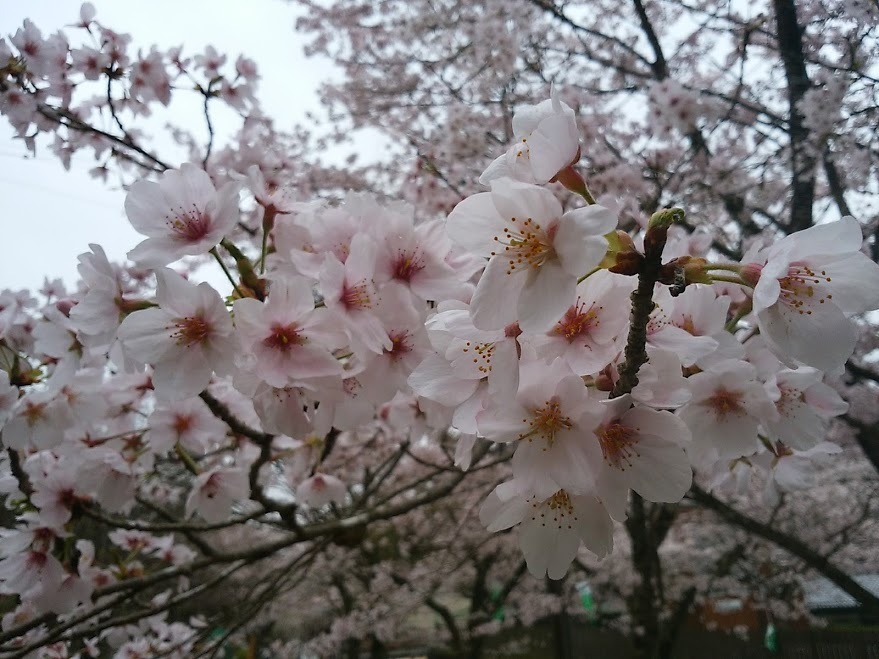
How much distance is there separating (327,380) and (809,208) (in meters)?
3.73

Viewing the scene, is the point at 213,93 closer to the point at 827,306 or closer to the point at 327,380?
the point at 327,380

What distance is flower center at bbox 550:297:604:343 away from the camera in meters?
0.78

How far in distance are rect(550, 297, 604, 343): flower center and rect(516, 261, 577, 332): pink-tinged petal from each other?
0.27 feet

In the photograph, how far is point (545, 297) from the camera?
0.71m

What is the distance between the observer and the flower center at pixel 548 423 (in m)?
0.76

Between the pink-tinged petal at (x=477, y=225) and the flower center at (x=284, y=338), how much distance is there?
346 mm

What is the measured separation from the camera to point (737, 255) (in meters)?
3.43

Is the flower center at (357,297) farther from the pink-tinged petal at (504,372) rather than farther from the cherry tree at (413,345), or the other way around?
the pink-tinged petal at (504,372)

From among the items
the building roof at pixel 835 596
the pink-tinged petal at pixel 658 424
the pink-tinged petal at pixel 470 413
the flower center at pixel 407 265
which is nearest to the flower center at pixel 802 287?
the pink-tinged petal at pixel 658 424

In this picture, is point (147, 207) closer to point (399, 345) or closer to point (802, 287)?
point (399, 345)

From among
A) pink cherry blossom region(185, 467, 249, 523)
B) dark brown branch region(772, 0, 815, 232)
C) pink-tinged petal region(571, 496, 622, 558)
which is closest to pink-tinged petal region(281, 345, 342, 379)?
pink-tinged petal region(571, 496, 622, 558)

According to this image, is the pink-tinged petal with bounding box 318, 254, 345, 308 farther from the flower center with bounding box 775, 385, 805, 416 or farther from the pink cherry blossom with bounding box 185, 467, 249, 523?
the pink cherry blossom with bounding box 185, 467, 249, 523

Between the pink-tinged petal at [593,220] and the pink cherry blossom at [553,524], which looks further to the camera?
the pink cherry blossom at [553,524]

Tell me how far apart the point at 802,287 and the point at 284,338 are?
2.56ft
